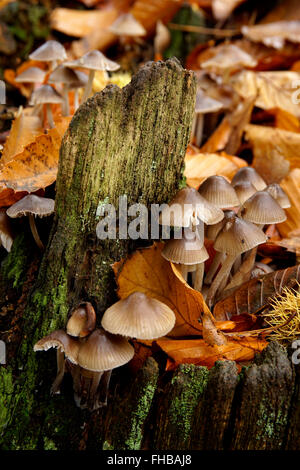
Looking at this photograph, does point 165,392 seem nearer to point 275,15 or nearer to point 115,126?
point 115,126

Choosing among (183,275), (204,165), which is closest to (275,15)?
(204,165)

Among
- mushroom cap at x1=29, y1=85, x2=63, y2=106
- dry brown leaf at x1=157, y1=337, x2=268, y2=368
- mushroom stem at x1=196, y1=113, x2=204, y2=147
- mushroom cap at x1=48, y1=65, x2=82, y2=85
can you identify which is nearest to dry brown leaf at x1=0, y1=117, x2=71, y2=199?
mushroom cap at x1=29, y1=85, x2=63, y2=106

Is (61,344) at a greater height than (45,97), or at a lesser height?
lesser

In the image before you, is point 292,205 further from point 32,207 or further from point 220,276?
point 32,207

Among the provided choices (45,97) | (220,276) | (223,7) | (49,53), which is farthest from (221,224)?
(223,7)

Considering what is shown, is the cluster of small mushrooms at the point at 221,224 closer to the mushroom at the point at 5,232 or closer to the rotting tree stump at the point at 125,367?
the rotting tree stump at the point at 125,367

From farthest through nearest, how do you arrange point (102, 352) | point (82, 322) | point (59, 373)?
point (59, 373) → point (82, 322) → point (102, 352)

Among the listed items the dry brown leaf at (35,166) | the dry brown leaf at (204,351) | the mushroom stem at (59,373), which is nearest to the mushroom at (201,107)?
the dry brown leaf at (35,166)

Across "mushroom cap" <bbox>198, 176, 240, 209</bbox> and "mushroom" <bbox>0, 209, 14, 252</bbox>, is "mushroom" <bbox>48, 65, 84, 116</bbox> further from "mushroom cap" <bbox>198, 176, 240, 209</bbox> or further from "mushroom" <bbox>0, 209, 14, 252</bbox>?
"mushroom cap" <bbox>198, 176, 240, 209</bbox>
